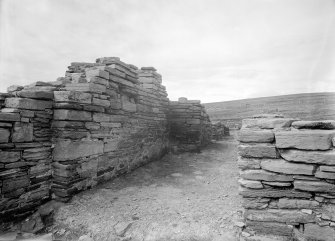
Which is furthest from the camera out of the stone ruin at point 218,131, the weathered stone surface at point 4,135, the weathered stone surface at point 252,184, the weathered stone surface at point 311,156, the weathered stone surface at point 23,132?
the stone ruin at point 218,131

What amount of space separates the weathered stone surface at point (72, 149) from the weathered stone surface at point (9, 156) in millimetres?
621

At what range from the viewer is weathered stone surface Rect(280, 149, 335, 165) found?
2252 millimetres

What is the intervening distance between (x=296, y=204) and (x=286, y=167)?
0.47m

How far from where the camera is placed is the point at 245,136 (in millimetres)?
2674

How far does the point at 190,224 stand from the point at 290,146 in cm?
182

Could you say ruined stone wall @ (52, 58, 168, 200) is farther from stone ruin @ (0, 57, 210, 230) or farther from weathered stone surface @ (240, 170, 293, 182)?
weathered stone surface @ (240, 170, 293, 182)

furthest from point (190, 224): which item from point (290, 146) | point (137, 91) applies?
point (137, 91)

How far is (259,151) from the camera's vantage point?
2.59 metres

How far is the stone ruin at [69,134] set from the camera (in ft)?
10.6

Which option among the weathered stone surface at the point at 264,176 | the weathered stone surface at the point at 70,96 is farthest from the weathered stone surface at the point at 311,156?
the weathered stone surface at the point at 70,96

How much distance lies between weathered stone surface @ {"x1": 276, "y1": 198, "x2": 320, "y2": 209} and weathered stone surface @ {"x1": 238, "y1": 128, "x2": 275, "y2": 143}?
770 millimetres

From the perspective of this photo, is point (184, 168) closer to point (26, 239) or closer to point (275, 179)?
point (275, 179)

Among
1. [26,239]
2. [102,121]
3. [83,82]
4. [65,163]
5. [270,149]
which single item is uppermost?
[83,82]

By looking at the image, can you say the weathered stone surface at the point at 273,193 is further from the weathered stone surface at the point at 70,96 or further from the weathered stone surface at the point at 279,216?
the weathered stone surface at the point at 70,96
